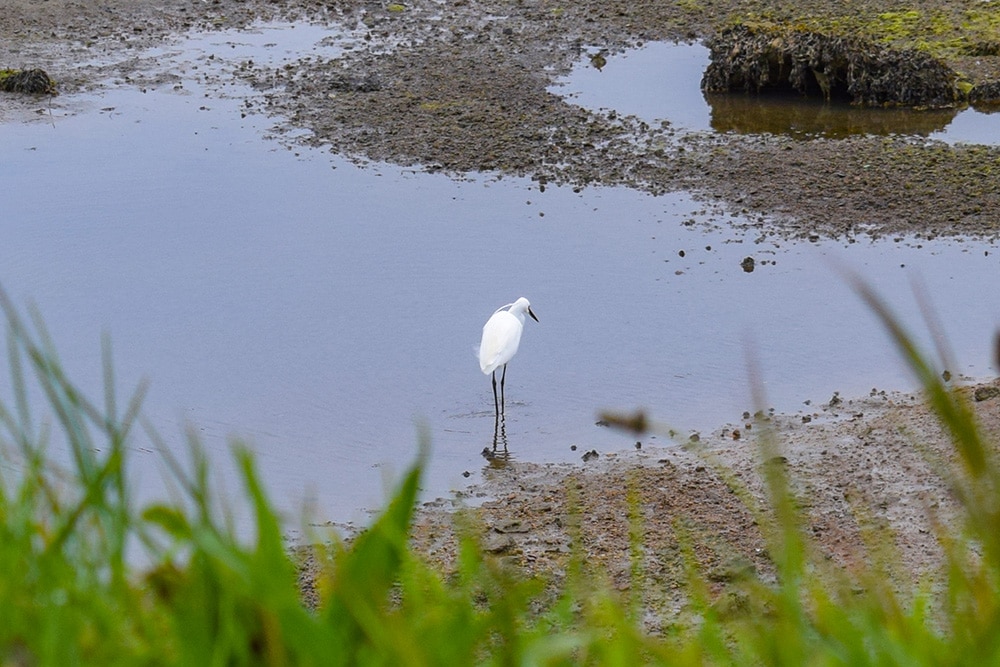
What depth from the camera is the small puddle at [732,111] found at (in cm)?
1290

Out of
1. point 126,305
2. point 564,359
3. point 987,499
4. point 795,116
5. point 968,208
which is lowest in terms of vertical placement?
point 987,499

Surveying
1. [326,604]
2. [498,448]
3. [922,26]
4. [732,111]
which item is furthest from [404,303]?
[922,26]

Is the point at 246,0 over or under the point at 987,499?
over

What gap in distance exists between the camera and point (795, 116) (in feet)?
44.5

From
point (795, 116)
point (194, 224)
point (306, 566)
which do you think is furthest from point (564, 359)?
point (795, 116)

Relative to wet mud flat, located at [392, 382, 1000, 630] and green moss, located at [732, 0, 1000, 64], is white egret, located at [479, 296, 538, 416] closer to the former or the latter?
wet mud flat, located at [392, 382, 1000, 630]

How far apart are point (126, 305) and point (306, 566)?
4.02 metres

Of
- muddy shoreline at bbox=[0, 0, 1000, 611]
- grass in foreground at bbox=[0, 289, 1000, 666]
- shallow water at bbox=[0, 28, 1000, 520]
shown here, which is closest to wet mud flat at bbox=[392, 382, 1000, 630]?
muddy shoreline at bbox=[0, 0, 1000, 611]

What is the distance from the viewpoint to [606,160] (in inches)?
474

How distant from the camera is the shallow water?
25.3 ft

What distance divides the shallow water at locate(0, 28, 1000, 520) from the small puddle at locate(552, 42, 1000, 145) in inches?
90.5

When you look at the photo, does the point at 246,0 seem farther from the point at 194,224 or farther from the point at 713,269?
the point at 713,269

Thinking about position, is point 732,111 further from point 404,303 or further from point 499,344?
point 499,344

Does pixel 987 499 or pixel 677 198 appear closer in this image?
pixel 987 499
